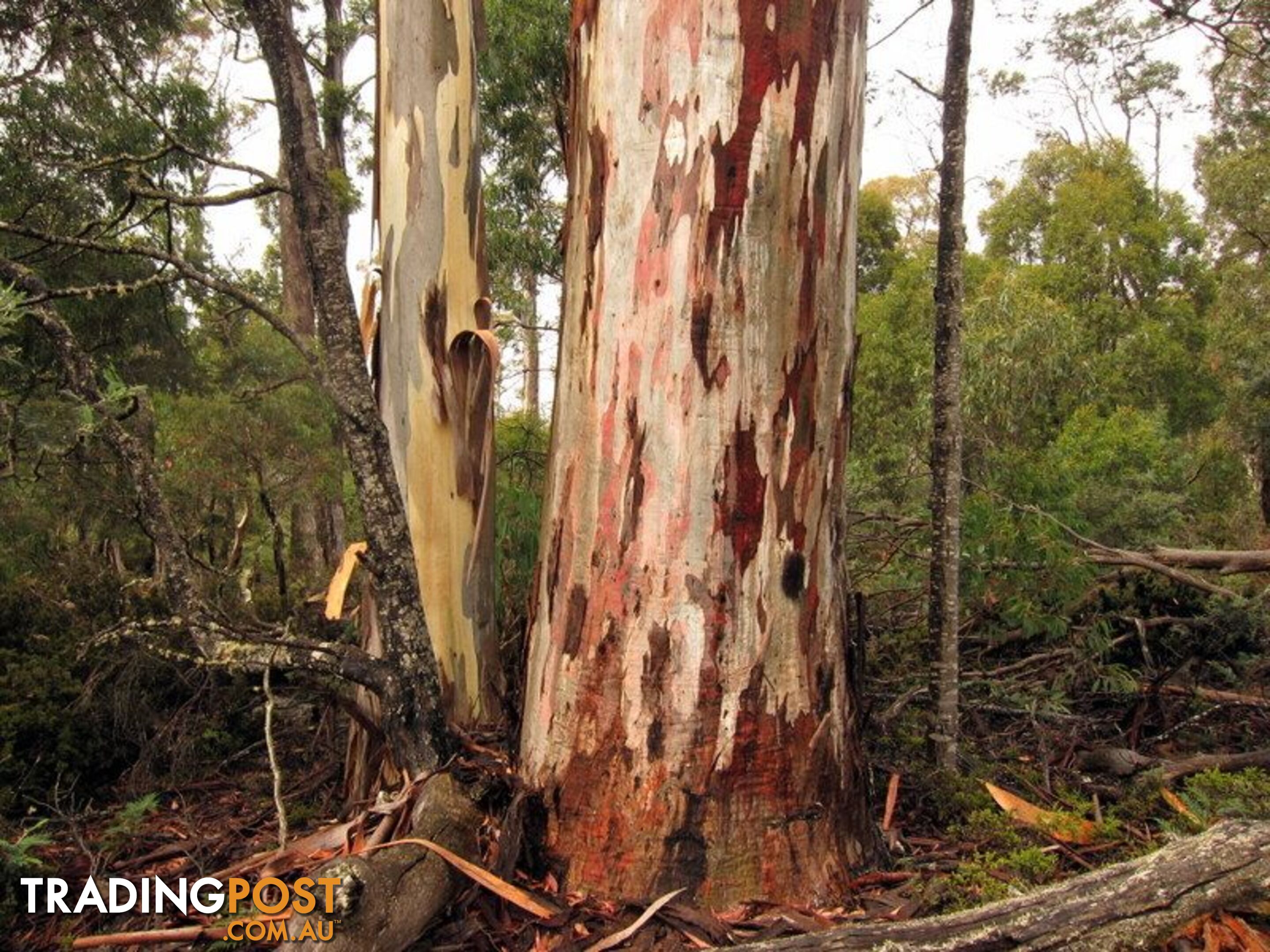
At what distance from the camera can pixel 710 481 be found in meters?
1.92

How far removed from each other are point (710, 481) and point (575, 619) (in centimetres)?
43

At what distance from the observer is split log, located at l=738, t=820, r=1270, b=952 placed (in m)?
1.50

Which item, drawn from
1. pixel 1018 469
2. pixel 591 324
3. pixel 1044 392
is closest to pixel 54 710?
pixel 591 324

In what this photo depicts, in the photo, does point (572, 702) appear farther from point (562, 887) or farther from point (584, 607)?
point (562, 887)

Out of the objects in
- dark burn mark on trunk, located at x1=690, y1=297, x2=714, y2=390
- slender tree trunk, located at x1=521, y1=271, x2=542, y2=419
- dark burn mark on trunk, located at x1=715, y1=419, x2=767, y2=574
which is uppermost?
slender tree trunk, located at x1=521, y1=271, x2=542, y2=419

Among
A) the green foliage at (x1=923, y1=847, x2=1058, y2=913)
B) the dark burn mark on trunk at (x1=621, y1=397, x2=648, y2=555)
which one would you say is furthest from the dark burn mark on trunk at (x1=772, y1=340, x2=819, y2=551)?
the green foliage at (x1=923, y1=847, x2=1058, y2=913)

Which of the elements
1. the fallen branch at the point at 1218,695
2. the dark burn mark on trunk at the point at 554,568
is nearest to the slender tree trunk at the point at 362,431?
the dark burn mark on trunk at the point at 554,568

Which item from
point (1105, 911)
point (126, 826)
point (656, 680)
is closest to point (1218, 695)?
point (1105, 911)

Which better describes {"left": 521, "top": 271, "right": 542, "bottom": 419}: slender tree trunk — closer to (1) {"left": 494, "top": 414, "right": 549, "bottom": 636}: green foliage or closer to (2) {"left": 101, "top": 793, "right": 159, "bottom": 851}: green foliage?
(1) {"left": 494, "top": 414, "right": 549, "bottom": 636}: green foliage

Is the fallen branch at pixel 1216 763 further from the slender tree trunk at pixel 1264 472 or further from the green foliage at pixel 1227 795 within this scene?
the slender tree trunk at pixel 1264 472

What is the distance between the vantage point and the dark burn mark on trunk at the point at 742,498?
192cm

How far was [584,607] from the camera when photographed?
2016 millimetres

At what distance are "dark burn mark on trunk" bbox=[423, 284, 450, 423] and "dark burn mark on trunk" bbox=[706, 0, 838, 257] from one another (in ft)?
4.01

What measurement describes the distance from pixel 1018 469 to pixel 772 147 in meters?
2.76
